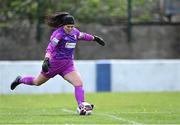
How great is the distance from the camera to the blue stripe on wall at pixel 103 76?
75.6 feet

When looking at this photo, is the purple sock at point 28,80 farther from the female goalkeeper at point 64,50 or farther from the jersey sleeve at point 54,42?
the jersey sleeve at point 54,42

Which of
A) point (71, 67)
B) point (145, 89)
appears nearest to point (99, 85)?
point (145, 89)

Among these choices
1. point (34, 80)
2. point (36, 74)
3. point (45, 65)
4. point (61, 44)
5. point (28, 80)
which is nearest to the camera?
point (45, 65)

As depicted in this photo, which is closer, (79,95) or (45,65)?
(45,65)

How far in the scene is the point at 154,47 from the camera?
88.7 feet

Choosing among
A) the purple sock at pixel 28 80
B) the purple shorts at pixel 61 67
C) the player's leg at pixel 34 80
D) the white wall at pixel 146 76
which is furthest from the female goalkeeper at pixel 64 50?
the white wall at pixel 146 76

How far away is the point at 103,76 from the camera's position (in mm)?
23062

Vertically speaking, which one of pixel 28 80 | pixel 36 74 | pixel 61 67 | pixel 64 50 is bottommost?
pixel 36 74

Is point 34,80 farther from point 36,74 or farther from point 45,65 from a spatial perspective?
point 36,74

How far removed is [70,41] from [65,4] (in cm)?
1414

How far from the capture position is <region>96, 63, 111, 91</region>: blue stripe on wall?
23.0 m

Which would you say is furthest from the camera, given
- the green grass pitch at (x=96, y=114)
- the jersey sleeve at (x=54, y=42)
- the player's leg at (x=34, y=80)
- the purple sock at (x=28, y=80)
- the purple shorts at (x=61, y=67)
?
the purple sock at (x=28, y=80)

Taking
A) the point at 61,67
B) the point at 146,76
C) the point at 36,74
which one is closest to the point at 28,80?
the point at 61,67

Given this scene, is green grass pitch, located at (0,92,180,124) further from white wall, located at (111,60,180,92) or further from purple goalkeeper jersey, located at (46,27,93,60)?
white wall, located at (111,60,180,92)
